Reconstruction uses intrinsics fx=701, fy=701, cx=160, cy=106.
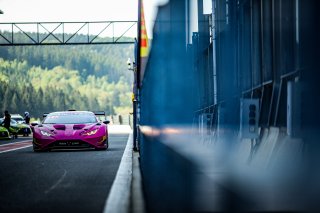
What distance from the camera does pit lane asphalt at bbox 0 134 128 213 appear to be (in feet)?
24.0

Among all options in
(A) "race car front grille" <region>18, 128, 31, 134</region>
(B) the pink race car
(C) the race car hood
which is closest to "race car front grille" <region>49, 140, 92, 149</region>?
(B) the pink race car

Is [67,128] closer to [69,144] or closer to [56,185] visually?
[69,144]

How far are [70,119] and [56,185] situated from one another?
1187 cm

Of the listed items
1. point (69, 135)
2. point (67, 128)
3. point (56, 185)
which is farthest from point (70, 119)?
point (56, 185)

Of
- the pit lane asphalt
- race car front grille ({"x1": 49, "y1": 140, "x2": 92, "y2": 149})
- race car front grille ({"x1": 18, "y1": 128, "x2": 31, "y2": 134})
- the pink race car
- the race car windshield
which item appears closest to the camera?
the pit lane asphalt

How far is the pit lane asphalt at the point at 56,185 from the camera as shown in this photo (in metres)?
7.31

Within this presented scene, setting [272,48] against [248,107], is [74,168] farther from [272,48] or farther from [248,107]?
[248,107]

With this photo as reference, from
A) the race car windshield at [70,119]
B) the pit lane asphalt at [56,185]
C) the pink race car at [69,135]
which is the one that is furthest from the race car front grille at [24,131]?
the pit lane asphalt at [56,185]

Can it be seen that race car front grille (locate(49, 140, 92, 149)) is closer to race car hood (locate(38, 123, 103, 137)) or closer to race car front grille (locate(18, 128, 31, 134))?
race car hood (locate(38, 123, 103, 137))

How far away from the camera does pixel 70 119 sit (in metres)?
21.7

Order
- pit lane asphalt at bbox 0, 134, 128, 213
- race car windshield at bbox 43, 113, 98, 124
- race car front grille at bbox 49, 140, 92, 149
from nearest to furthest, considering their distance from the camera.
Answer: pit lane asphalt at bbox 0, 134, 128, 213
race car front grille at bbox 49, 140, 92, 149
race car windshield at bbox 43, 113, 98, 124

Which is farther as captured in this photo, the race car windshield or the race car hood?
the race car windshield

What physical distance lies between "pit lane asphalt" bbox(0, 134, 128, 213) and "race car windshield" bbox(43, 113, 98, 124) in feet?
19.5

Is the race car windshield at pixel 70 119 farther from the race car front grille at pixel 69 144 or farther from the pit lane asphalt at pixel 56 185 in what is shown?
the pit lane asphalt at pixel 56 185
